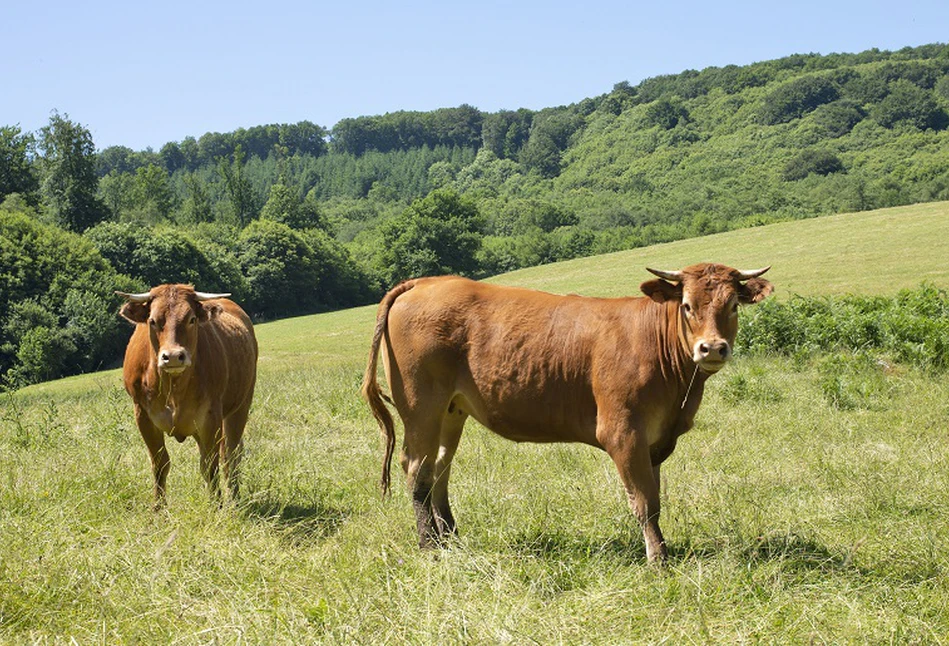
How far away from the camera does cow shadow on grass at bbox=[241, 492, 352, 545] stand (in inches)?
252

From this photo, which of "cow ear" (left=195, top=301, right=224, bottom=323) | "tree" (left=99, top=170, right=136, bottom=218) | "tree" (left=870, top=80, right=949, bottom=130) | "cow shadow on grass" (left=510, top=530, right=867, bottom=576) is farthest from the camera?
"tree" (left=870, top=80, right=949, bottom=130)

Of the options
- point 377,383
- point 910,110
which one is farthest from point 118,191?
point 377,383

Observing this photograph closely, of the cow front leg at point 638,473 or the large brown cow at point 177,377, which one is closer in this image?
the cow front leg at point 638,473

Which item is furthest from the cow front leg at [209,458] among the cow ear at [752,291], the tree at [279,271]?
the tree at [279,271]

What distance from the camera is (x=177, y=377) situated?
286 inches

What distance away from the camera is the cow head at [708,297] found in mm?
5719

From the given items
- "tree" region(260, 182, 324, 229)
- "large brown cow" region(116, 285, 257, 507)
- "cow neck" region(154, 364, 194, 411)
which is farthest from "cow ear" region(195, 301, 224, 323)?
"tree" region(260, 182, 324, 229)

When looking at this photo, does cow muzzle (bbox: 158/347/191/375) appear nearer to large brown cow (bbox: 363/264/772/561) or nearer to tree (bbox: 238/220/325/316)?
large brown cow (bbox: 363/264/772/561)

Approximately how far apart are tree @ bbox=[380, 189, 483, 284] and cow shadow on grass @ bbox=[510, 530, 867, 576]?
237 ft

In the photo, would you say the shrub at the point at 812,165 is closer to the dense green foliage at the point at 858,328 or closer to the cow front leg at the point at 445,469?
the dense green foliage at the point at 858,328

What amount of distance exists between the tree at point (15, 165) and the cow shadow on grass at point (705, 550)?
92.8 metres

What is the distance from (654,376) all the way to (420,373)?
1.73 m

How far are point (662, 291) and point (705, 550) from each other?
181 cm

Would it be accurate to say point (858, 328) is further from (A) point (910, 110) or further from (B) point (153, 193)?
(A) point (910, 110)
